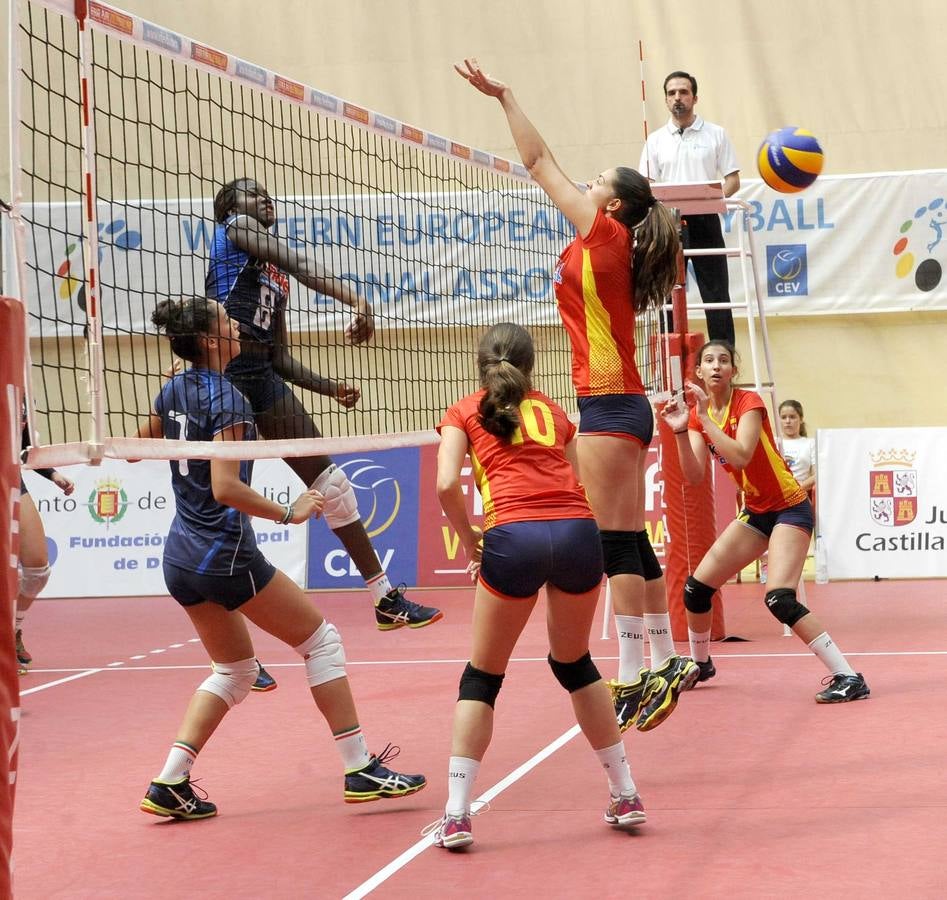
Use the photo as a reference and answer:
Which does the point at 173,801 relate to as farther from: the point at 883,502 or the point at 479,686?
the point at 883,502

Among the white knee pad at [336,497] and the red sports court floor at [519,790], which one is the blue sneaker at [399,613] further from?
the red sports court floor at [519,790]

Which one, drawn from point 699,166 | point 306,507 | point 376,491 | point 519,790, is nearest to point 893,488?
point 699,166

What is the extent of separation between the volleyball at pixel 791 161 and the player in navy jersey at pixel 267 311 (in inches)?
154

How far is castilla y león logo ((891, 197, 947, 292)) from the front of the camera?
42.4ft

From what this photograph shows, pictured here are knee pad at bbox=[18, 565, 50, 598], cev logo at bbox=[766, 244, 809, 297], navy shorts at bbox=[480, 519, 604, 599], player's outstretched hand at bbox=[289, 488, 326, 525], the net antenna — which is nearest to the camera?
navy shorts at bbox=[480, 519, 604, 599]

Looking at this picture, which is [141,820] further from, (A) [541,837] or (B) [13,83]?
(B) [13,83]

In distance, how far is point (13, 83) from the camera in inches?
147

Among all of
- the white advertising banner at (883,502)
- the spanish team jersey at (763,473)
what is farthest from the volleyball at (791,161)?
the white advertising banner at (883,502)

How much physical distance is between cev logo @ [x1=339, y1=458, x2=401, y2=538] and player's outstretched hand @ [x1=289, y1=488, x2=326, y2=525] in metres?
7.54

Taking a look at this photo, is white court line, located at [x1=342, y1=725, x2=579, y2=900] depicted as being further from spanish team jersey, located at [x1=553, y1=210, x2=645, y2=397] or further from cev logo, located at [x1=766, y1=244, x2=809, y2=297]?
cev logo, located at [x1=766, y1=244, x2=809, y2=297]

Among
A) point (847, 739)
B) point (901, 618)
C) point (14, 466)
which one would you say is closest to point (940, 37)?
point (901, 618)

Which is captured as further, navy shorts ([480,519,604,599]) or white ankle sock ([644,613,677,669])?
white ankle sock ([644,613,677,669])

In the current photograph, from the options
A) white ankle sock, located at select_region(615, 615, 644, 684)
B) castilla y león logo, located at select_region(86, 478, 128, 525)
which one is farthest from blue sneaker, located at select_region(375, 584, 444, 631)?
castilla y león logo, located at select_region(86, 478, 128, 525)

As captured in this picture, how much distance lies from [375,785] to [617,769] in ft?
3.20
